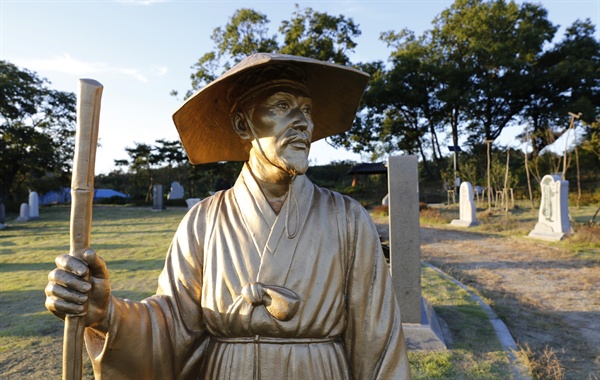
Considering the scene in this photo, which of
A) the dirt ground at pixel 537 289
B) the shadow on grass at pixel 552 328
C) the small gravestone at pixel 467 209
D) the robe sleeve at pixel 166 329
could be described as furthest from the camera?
the small gravestone at pixel 467 209

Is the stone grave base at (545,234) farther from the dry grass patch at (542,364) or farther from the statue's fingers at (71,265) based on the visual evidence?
the statue's fingers at (71,265)

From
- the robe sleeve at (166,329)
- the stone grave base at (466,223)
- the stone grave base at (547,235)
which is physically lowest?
the stone grave base at (547,235)

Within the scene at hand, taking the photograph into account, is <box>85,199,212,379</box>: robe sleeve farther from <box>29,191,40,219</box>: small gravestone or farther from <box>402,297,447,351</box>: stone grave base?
<box>29,191,40,219</box>: small gravestone

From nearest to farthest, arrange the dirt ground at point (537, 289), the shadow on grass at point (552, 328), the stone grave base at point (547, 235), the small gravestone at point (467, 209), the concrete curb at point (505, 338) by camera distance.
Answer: the concrete curb at point (505, 338)
the shadow on grass at point (552, 328)
the dirt ground at point (537, 289)
the stone grave base at point (547, 235)
the small gravestone at point (467, 209)

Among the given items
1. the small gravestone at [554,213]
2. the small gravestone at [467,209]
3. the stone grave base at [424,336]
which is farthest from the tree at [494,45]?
the stone grave base at [424,336]

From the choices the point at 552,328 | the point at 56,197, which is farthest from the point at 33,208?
the point at 552,328

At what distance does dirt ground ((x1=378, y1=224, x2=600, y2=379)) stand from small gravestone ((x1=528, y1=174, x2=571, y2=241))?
67 cm

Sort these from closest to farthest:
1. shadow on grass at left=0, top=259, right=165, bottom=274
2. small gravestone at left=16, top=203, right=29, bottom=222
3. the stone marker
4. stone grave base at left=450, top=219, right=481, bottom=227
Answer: the stone marker, shadow on grass at left=0, top=259, right=165, bottom=274, stone grave base at left=450, top=219, right=481, bottom=227, small gravestone at left=16, top=203, right=29, bottom=222

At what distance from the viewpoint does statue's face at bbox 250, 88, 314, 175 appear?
4.60ft

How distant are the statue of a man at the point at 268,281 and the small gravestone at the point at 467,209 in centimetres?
1534

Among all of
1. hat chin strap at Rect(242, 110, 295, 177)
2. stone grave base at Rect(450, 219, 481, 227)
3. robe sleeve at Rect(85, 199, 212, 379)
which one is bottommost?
stone grave base at Rect(450, 219, 481, 227)

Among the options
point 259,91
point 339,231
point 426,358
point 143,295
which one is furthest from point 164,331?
point 143,295

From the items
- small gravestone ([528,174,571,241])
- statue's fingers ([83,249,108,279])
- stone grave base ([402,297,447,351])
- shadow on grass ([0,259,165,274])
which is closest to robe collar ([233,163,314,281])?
statue's fingers ([83,249,108,279])

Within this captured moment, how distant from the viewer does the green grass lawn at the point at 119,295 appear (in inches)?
162
